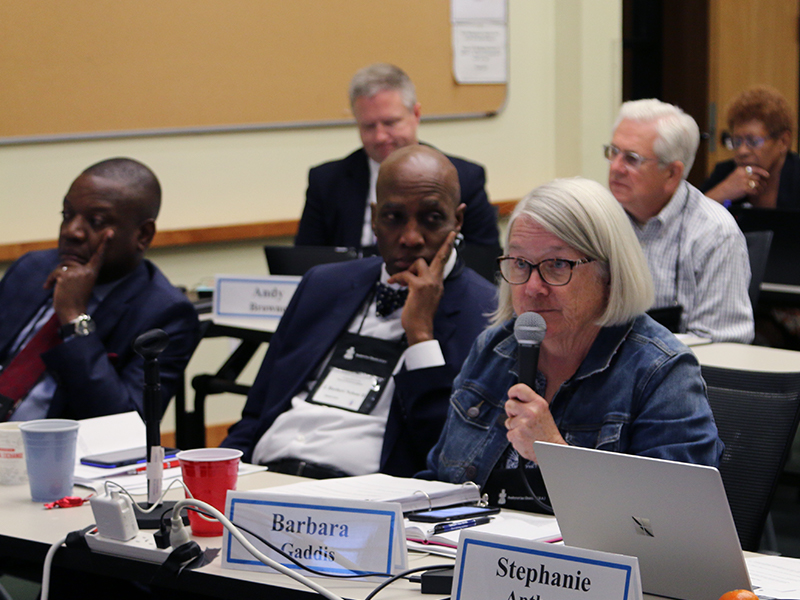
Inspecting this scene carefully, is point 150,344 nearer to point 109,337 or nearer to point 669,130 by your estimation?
point 109,337

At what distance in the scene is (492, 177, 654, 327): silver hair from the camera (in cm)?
187

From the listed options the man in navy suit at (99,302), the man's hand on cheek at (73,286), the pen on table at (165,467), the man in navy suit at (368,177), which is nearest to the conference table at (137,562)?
the pen on table at (165,467)

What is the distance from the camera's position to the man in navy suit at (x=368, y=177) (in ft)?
13.8

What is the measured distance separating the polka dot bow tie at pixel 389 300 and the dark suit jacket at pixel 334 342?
0.06 metres

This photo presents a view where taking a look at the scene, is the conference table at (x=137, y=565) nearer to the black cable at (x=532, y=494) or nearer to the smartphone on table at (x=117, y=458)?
the smartphone on table at (x=117, y=458)

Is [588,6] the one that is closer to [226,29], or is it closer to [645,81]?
[645,81]

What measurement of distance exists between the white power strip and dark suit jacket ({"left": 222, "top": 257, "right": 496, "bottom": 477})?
33.5 inches

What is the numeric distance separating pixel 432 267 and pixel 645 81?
5.04 m

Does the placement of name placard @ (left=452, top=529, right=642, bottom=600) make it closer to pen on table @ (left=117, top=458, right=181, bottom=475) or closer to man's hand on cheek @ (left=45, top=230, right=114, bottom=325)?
pen on table @ (left=117, top=458, right=181, bottom=475)

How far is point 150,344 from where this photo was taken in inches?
65.1

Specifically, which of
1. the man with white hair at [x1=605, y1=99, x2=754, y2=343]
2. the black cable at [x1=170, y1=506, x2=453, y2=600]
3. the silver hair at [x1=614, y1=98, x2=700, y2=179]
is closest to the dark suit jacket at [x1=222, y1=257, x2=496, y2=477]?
the black cable at [x1=170, y1=506, x2=453, y2=600]

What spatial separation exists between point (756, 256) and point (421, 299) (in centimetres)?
165

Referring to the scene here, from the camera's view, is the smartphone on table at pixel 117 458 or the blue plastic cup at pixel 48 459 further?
the smartphone on table at pixel 117 458

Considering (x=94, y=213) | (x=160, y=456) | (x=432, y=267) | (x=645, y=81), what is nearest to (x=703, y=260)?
Answer: (x=432, y=267)
